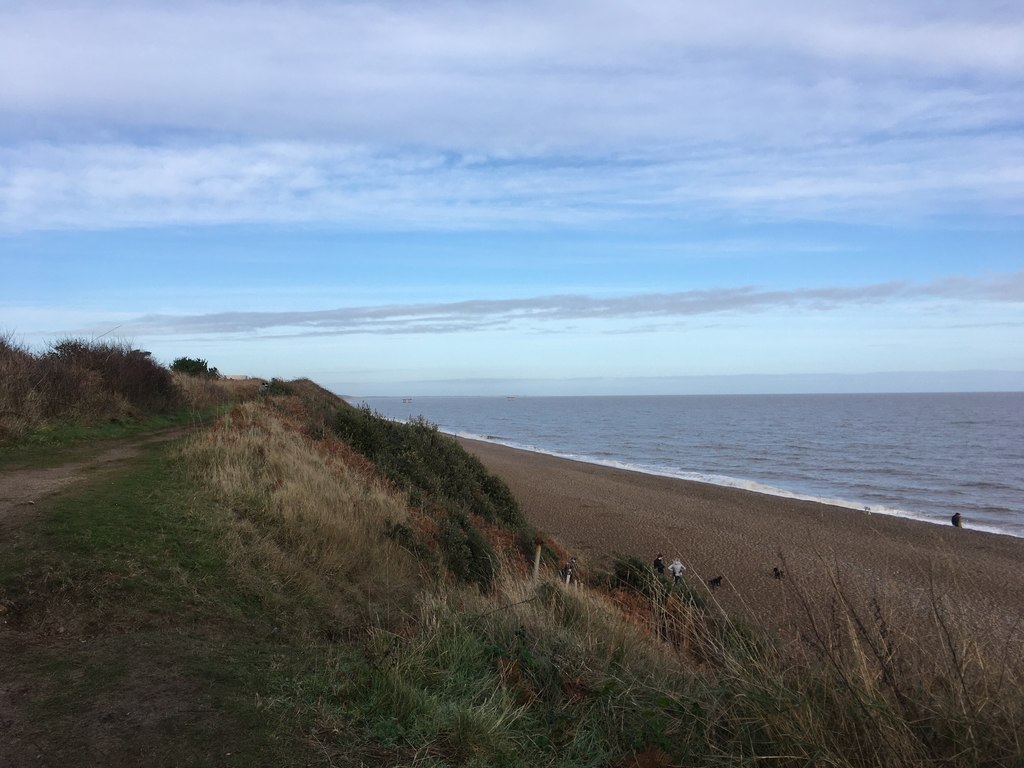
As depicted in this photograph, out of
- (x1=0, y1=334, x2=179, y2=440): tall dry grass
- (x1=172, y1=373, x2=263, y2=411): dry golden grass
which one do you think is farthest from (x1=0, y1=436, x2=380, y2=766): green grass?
(x1=172, y1=373, x2=263, y2=411): dry golden grass

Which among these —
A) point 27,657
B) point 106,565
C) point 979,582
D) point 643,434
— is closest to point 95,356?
point 106,565

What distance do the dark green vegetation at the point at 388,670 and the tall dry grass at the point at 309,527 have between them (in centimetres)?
4

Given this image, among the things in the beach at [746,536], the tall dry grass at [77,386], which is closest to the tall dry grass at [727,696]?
the beach at [746,536]

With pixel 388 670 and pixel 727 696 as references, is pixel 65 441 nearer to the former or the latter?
pixel 388 670

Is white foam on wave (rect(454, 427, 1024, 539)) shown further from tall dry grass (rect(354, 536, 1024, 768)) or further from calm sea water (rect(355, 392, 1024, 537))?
tall dry grass (rect(354, 536, 1024, 768))

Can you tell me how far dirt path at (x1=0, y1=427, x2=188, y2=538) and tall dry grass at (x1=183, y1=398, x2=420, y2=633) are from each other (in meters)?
1.23

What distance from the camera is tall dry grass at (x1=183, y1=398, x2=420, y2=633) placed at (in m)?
6.18

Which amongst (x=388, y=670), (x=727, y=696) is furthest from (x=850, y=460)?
(x=388, y=670)

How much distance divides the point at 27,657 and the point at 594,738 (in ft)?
10.8

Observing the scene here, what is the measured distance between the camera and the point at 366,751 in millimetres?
3480

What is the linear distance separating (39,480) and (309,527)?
375 cm

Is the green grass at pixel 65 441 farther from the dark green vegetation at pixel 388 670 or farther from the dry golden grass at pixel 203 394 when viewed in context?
the dry golden grass at pixel 203 394

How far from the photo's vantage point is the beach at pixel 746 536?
51.0 feet

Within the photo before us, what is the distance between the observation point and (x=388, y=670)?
415 centimetres
